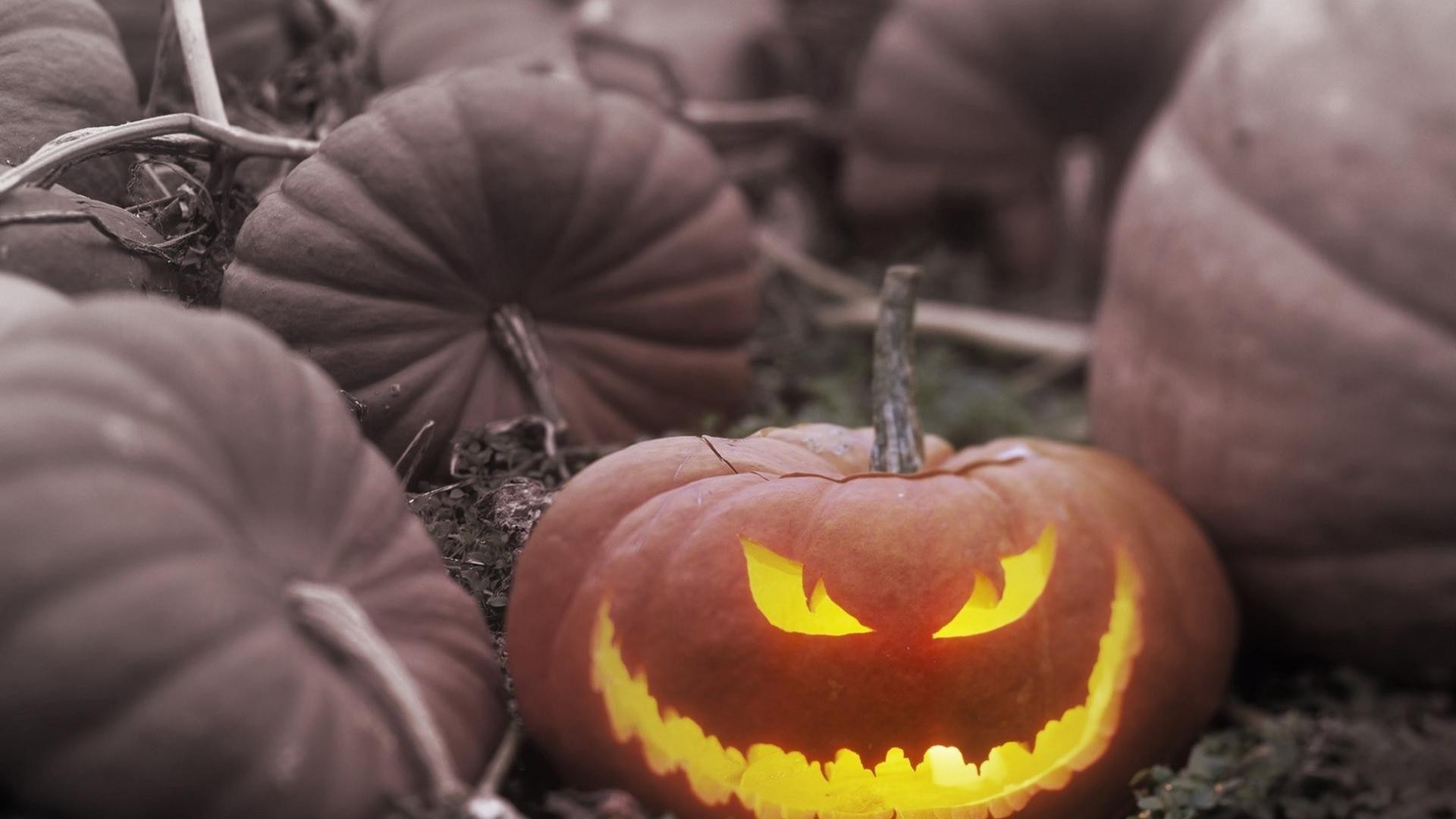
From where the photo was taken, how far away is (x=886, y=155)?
8.13 ft

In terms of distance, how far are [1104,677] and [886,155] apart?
1541 mm

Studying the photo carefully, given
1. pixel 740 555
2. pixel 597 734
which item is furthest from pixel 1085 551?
pixel 597 734

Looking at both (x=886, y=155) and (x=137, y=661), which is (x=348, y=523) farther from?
(x=886, y=155)

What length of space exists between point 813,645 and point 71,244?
0.73m

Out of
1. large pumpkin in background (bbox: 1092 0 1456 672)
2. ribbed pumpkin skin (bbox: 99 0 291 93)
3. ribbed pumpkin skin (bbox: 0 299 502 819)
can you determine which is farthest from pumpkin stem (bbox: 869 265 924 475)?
ribbed pumpkin skin (bbox: 99 0 291 93)

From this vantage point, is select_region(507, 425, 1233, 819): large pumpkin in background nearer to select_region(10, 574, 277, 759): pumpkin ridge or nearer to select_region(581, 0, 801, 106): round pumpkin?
select_region(10, 574, 277, 759): pumpkin ridge

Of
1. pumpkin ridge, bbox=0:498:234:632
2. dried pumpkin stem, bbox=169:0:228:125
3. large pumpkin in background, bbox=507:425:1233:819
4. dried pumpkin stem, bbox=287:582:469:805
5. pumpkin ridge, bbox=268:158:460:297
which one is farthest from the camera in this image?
dried pumpkin stem, bbox=169:0:228:125

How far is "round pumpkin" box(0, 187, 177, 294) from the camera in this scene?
3.39 feet

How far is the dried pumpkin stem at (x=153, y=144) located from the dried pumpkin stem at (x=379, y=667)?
0.51 m

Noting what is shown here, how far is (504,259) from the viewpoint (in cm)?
138

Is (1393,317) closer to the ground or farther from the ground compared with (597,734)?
farther from the ground

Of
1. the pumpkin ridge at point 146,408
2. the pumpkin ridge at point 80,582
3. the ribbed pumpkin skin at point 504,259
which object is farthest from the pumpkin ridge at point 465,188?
the pumpkin ridge at point 80,582

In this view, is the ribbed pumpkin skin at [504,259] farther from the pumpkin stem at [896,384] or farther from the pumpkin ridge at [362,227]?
the pumpkin stem at [896,384]

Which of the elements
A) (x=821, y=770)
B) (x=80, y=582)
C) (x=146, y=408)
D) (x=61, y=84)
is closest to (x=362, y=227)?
(x=61, y=84)
